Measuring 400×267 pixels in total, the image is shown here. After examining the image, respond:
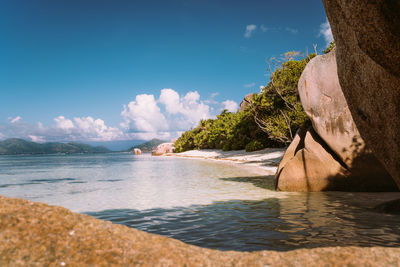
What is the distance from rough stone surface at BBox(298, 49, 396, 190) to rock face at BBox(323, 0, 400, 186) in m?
4.49

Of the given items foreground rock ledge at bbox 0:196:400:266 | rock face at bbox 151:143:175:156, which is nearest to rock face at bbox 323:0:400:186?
foreground rock ledge at bbox 0:196:400:266

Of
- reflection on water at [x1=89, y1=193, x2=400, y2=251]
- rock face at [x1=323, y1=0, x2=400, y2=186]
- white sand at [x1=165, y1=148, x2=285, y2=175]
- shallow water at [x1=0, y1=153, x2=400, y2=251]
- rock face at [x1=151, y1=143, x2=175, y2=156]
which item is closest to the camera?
rock face at [x1=323, y1=0, x2=400, y2=186]

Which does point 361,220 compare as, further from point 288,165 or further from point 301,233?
point 288,165

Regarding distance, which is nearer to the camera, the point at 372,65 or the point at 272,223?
the point at 372,65

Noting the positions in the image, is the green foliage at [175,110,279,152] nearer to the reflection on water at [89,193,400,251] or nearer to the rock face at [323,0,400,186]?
the reflection on water at [89,193,400,251]

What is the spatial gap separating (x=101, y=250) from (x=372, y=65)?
4.36 meters

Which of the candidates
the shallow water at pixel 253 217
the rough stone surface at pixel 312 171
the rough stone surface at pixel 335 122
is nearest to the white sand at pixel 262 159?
the rough stone surface at pixel 312 171

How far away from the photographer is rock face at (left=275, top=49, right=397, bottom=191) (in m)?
9.27

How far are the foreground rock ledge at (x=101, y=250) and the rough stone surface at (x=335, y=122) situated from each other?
8.34 meters

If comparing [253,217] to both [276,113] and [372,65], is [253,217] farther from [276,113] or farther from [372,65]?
[276,113]

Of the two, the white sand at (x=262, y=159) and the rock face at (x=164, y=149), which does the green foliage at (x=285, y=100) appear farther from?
the rock face at (x=164, y=149)

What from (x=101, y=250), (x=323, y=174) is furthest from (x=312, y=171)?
(x=101, y=250)

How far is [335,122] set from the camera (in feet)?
31.5

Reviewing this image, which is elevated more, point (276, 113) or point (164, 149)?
point (276, 113)
